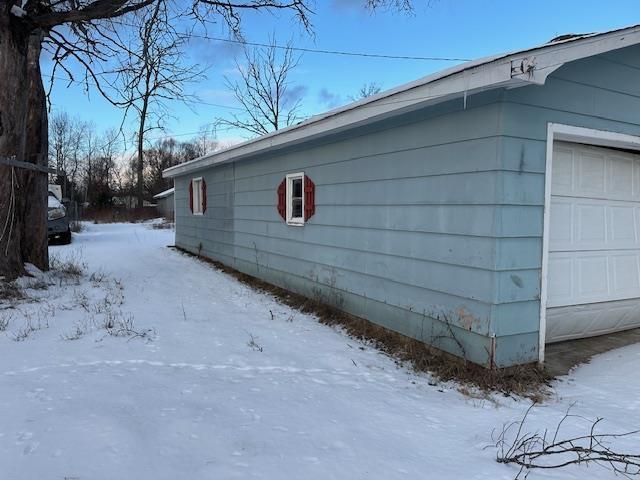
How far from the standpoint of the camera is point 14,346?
4.12 meters

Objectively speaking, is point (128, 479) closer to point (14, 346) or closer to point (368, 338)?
point (14, 346)

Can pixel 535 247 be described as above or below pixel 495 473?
above

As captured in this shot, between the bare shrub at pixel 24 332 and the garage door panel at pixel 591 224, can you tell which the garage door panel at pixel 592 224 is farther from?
the bare shrub at pixel 24 332

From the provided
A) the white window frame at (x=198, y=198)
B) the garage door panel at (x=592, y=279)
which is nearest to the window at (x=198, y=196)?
the white window frame at (x=198, y=198)

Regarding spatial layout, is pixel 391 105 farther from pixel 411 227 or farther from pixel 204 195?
pixel 204 195

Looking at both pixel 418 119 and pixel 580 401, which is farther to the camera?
pixel 418 119

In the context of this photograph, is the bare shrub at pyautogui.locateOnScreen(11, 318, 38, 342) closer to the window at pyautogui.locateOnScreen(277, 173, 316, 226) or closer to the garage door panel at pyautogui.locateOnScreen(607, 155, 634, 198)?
the window at pyautogui.locateOnScreen(277, 173, 316, 226)

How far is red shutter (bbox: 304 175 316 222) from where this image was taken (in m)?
6.59

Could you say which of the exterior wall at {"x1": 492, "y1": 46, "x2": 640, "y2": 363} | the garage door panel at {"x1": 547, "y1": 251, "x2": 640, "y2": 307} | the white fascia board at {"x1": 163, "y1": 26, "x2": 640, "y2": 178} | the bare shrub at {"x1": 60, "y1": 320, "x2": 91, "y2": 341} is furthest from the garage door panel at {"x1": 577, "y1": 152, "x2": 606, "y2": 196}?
the bare shrub at {"x1": 60, "y1": 320, "x2": 91, "y2": 341}

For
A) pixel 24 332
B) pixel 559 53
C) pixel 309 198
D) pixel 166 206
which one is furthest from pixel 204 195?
pixel 166 206

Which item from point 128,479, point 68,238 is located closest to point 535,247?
point 128,479

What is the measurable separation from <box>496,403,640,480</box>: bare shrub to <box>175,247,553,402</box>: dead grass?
616mm

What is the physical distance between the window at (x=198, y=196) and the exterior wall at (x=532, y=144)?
8.98 meters

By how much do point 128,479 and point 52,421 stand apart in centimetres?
83
